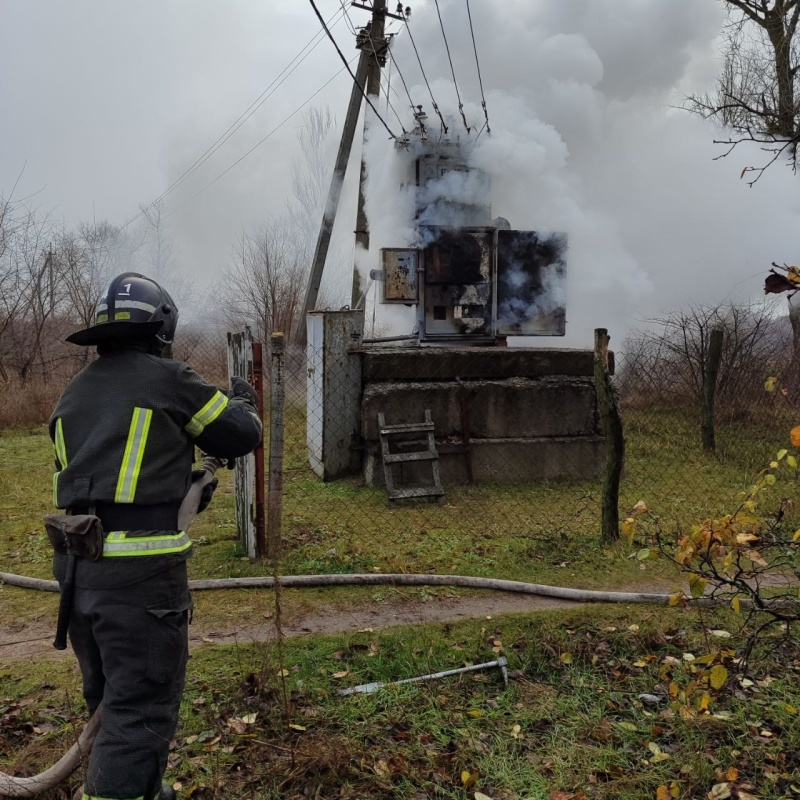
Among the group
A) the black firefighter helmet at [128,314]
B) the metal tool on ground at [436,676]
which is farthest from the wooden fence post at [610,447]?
the black firefighter helmet at [128,314]

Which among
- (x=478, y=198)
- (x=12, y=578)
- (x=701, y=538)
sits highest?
(x=478, y=198)

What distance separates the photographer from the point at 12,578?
499cm

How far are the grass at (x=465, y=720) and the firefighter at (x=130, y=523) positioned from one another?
1.89ft

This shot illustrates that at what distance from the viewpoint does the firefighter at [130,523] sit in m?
2.29

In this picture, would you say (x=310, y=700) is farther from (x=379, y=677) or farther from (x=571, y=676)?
(x=571, y=676)

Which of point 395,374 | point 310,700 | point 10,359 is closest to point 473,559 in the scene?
point 310,700

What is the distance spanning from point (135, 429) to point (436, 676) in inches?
82.3

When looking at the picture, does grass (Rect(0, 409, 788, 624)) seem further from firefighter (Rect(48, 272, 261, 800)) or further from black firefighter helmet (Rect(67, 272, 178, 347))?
black firefighter helmet (Rect(67, 272, 178, 347))

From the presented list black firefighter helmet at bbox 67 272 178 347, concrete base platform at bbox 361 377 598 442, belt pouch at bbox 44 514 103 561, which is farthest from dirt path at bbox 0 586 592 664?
concrete base platform at bbox 361 377 598 442

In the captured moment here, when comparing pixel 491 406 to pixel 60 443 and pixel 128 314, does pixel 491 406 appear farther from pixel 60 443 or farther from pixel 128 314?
pixel 60 443

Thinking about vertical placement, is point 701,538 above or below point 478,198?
below

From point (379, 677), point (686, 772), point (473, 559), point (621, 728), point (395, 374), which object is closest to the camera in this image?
point (686, 772)

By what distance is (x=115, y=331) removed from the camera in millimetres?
2486

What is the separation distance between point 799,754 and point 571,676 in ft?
3.45
